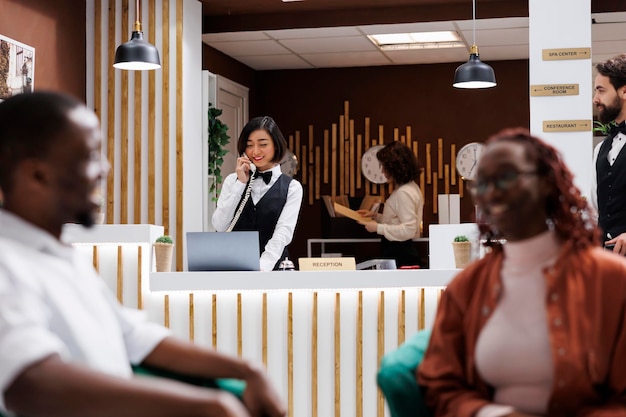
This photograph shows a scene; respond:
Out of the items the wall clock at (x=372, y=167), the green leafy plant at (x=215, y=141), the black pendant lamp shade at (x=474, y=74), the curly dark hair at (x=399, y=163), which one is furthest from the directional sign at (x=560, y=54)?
the wall clock at (x=372, y=167)

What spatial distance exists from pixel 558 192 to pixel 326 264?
2240mm

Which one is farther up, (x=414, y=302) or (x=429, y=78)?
(x=429, y=78)

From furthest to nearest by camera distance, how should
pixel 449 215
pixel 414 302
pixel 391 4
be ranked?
pixel 449 215, pixel 391 4, pixel 414 302

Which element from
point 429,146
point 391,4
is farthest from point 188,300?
point 429,146

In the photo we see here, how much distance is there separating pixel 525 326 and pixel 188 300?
96.3 inches

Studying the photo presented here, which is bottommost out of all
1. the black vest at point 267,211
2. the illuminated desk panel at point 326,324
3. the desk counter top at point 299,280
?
the illuminated desk panel at point 326,324

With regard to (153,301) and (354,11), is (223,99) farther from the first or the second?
(153,301)

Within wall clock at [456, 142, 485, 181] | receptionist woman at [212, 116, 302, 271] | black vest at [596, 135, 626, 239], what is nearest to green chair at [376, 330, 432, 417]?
black vest at [596, 135, 626, 239]

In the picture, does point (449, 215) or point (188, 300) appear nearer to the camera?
point (188, 300)

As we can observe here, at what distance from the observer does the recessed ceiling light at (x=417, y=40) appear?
836 centimetres

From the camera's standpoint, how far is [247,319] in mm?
4074

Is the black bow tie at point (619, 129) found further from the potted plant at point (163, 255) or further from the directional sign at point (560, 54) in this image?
the potted plant at point (163, 255)

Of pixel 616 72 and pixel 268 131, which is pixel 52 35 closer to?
pixel 268 131

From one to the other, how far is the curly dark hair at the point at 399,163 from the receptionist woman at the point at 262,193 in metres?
2.07
